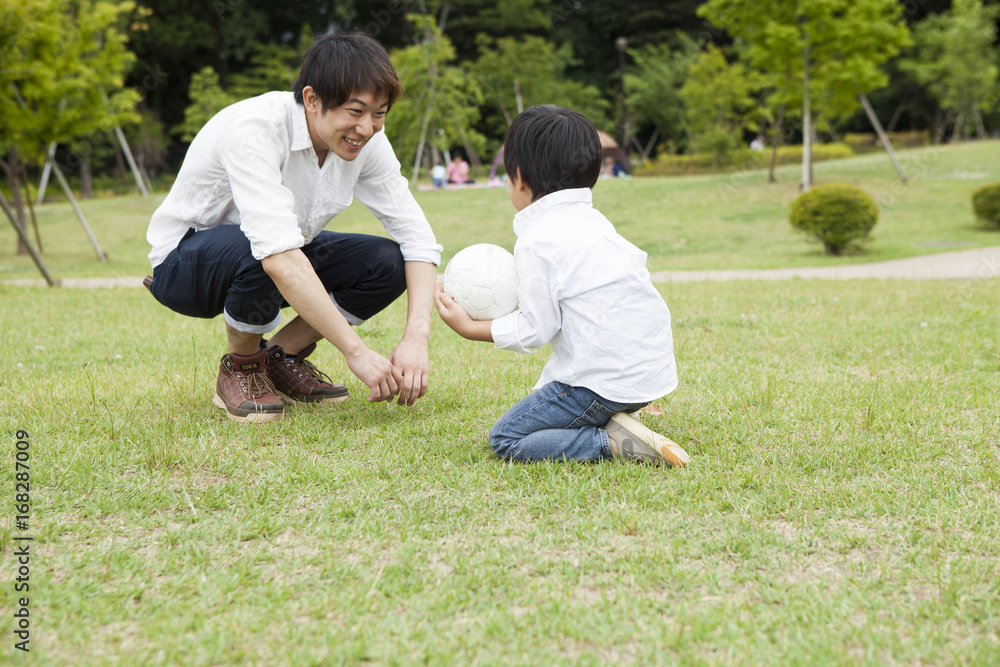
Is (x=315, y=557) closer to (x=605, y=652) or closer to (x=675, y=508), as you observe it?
(x=605, y=652)

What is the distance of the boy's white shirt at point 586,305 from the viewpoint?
2688 millimetres

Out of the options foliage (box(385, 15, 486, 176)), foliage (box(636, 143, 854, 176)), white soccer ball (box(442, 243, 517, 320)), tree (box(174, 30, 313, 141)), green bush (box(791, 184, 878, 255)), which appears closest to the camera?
white soccer ball (box(442, 243, 517, 320))

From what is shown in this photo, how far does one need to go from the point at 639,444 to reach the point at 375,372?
0.97 meters

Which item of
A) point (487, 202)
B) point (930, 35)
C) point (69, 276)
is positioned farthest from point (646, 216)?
point (930, 35)

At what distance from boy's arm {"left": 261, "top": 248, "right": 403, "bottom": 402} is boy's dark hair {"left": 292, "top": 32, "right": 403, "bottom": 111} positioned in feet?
1.99

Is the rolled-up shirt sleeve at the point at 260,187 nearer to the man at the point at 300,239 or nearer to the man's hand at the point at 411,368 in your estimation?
the man at the point at 300,239

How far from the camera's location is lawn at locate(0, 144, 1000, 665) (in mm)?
1730

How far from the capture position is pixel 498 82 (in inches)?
1298

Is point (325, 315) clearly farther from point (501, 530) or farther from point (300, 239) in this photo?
point (501, 530)

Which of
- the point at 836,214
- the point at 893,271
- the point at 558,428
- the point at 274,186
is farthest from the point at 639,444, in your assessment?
the point at 836,214

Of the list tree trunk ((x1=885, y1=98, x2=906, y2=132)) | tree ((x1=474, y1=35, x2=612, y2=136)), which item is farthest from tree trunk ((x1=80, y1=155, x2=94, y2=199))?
tree trunk ((x1=885, y1=98, x2=906, y2=132))

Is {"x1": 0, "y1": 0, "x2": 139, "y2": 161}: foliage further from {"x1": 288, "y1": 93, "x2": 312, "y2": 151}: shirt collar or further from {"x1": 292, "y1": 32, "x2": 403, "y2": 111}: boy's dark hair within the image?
{"x1": 292, "y1": 32, "x2": 403, "y2": 111}: boy's dark hair

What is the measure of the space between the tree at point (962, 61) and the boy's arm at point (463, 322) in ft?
123
